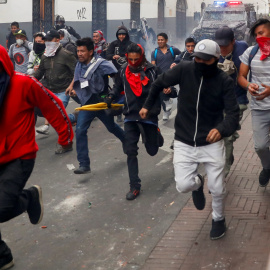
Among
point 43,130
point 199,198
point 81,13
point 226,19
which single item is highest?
point 81,13

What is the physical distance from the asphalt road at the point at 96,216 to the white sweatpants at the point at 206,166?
25.8 inches

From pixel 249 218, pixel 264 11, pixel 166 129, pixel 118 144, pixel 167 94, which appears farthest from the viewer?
pixel 264 11

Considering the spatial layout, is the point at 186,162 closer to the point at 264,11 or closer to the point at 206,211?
the point at 206,211

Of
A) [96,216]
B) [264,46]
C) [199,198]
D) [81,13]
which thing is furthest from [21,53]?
[81,13]

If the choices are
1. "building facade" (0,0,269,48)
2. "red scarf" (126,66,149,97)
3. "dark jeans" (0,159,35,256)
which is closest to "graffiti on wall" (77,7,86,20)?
"building facade" (0,0,269,48)

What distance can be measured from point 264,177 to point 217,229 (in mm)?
1562

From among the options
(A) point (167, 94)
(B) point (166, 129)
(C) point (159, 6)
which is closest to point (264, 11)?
(C) point (159, 6)

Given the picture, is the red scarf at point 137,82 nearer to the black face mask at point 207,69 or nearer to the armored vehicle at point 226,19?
the black face mask at point 207,69

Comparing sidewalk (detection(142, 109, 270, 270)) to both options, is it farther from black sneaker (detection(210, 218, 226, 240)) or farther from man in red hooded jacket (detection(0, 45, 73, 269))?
man in red hooded jacket (detection(0, 45, 73, 269))

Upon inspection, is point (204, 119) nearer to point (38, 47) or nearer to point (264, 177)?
point (264, 177)

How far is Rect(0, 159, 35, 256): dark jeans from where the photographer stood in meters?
4.70

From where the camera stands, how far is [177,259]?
5.16 meters

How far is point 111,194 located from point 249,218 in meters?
1.87

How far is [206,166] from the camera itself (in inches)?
216
